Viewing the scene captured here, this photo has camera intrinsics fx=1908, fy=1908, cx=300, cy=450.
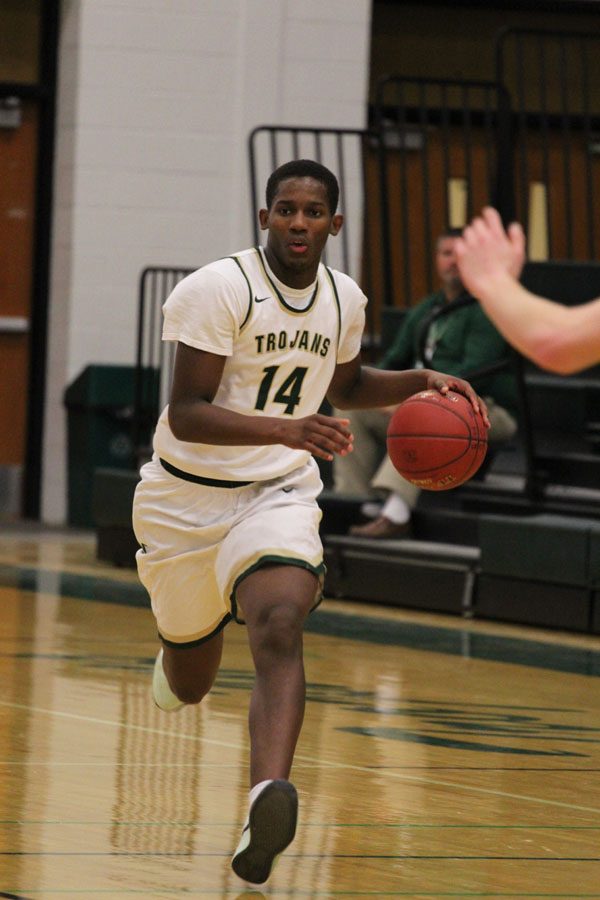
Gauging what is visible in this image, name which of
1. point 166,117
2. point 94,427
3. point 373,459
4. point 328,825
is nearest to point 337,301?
point 328,825

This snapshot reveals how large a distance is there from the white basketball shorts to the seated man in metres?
4.80

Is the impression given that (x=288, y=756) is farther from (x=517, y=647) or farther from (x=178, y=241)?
(x=178, y=241)

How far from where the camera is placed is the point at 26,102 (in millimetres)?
12836

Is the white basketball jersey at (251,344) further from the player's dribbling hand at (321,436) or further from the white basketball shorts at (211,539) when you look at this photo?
the player's dribbling hand at (321,436)

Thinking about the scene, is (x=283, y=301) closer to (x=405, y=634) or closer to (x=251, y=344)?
(x=251, y=344)

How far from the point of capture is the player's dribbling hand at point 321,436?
3.94 metres

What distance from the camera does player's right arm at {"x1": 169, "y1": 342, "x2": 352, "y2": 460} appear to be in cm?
395

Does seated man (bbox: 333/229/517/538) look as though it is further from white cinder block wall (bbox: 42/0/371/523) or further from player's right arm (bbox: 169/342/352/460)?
player's right arm (bbox: 169/342/352/460)

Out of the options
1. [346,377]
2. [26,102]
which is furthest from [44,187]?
[346,377]

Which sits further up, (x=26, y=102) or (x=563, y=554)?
(x=26, y=102)

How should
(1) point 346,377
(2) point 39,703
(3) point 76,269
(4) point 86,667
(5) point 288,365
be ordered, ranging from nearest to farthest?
(5) point 288,365 → (1) point 346,377 → (2) point 39,703 → (4) point 86,667 → (3) point 76,269

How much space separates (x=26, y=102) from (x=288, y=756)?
31.7 ft

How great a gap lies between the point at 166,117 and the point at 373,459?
360 cm

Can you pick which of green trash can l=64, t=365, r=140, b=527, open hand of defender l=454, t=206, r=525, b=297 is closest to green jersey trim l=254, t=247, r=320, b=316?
open hand of defender l=454, t=206, r=525, b=297
